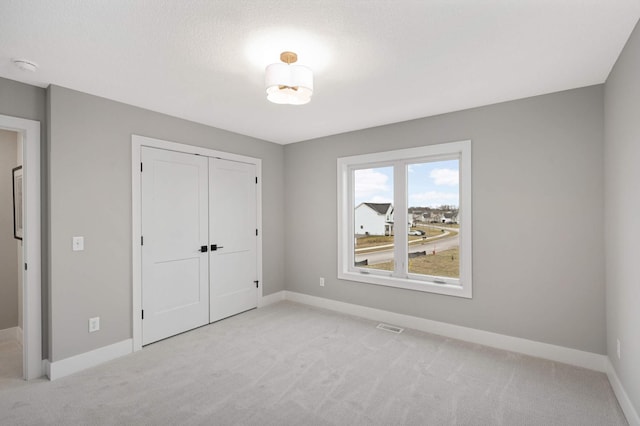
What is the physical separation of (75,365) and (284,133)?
11.0 feet

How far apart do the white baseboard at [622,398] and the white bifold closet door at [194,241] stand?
12.6ft

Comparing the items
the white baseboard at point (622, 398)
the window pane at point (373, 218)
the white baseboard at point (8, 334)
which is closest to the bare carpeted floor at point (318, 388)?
the white baseboard at point (622, 398)

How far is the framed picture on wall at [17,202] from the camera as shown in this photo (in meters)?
3.44

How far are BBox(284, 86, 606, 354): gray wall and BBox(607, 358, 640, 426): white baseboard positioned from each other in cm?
24

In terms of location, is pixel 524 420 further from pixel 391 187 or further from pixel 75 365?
pixel 75 365

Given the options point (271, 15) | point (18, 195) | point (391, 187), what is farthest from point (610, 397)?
point (18, 195)

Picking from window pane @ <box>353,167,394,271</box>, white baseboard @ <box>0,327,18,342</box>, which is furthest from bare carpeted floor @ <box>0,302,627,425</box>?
white baseboard @ <box>0,327,18,342</box>

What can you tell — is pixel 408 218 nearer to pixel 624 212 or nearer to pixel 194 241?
pixel 624 212

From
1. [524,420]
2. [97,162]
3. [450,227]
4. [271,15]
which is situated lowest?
[524,420]

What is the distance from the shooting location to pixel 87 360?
286 centimetres

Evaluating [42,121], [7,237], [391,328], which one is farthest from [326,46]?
[7,237]

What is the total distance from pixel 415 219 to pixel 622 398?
2.29 m

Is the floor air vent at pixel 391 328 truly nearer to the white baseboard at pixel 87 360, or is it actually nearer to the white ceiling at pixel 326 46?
the white ceiling at pixel 326 46

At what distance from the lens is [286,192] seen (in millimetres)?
5055
